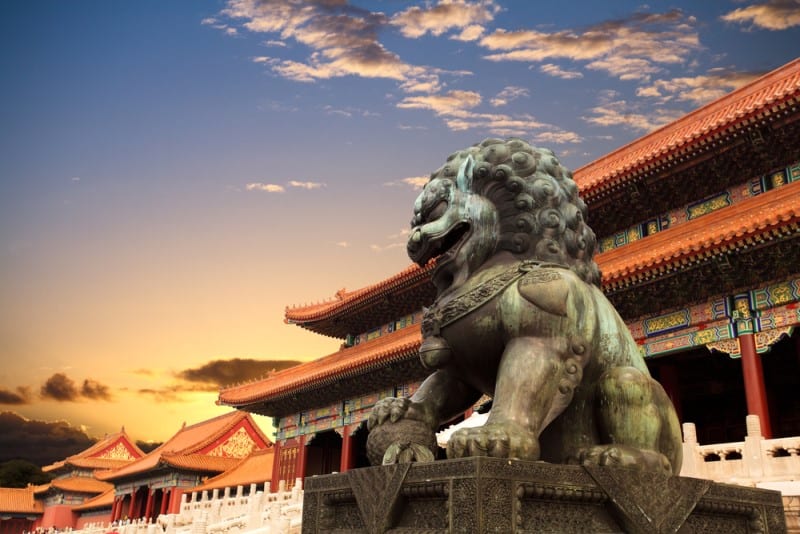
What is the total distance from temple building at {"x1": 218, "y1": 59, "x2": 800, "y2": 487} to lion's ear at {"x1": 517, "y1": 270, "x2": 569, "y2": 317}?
25.6ft

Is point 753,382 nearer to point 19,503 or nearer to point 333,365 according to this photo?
point 333,365

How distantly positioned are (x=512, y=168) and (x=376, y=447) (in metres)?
1.20

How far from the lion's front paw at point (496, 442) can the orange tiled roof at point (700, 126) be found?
10.6 meters

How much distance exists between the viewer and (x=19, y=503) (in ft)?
146

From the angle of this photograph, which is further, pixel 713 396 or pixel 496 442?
pixel 713 396

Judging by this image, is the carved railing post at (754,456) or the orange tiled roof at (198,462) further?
the orange tiled roof at (198,462)

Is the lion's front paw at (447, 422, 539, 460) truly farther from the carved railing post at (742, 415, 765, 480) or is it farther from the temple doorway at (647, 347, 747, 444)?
the temple doorway at (647, 347, 747, 444)

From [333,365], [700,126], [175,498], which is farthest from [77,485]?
[700,126]

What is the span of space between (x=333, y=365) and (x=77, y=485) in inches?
1242

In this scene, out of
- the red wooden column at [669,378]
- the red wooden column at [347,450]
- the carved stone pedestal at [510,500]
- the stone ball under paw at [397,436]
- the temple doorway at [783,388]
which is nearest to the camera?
the carved stone pedestal at [510,500]

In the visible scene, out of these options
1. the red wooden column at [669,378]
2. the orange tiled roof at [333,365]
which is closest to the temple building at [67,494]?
the orange tiled roof at [333,365]

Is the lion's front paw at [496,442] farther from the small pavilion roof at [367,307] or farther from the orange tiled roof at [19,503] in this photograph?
the orange tiled roof at [19,503]

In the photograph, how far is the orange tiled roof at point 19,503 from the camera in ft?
143

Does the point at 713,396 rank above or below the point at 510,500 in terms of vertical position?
above
